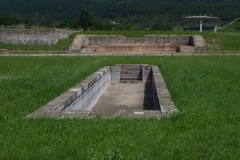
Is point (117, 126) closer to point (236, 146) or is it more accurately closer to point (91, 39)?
point (236, 146)

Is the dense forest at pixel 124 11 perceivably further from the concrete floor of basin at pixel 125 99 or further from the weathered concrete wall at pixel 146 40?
the concrete floor of basin at pixel 125 99

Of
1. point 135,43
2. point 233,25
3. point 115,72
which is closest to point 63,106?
point 115,72

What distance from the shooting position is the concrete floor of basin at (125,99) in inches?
435

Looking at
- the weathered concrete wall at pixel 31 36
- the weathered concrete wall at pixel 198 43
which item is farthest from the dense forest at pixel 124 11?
the weathered concrete wall at pixel 31 36

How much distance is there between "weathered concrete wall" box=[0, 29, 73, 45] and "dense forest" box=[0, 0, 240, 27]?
2451 inches

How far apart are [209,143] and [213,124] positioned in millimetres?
1100

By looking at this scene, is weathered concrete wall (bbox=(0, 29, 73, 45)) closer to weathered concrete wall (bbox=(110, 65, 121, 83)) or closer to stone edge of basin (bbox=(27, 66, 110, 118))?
weathered concrete wall (bbox=(110, 65, 121, 83))

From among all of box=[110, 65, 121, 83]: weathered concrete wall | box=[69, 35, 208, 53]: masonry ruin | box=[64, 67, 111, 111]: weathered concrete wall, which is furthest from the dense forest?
box=[64, 67, 111, 111]: weathered concrete wall

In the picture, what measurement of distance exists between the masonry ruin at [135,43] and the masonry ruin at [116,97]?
42.6 ft

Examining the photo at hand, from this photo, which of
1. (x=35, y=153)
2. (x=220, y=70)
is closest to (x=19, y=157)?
(x=35, y=153)

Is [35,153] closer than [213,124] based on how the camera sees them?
Yes

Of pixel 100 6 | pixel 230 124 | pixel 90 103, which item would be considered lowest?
pixel 90 103

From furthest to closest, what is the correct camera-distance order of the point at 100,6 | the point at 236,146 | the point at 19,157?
1. the point at 100,6
2. the point at 236,146
3. the point at 19,157

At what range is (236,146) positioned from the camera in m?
4.72
